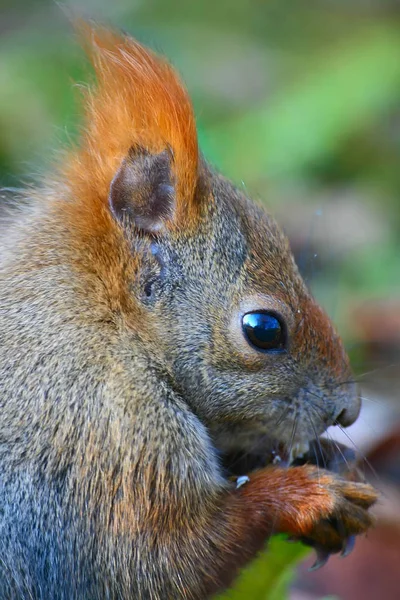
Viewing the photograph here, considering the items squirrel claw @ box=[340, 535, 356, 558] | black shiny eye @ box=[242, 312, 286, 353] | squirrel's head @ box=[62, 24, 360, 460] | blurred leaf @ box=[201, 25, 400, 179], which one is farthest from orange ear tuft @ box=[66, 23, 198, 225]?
blurred leaf @ box=[201, 25, 400, 179]

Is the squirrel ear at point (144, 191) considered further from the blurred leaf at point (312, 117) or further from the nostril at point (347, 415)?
the blurred leaf at point (312, 117)

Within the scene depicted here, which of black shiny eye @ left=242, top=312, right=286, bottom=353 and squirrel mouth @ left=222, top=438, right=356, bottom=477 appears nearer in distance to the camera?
black shiny eye @ left=242, top=312, right=286, bottom=353

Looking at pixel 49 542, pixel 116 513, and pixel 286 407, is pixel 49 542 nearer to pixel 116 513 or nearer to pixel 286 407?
pixel 116 513

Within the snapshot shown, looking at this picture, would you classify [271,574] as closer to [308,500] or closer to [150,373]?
[308,500]

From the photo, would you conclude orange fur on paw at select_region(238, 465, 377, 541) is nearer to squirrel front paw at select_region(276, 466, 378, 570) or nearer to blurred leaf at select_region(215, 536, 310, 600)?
squirrel front paw at select_region(276, 466, 378, 570)

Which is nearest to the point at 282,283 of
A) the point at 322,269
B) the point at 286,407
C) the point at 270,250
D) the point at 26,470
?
the point at 270,250

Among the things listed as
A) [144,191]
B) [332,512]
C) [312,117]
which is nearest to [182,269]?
[144,191]

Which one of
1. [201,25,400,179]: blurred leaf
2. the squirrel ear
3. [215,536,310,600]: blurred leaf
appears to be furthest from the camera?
[201,25,400,179]: blurred leaf

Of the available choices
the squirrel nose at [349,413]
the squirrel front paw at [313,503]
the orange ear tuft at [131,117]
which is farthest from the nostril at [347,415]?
the orange ear tuft at [131,117]
